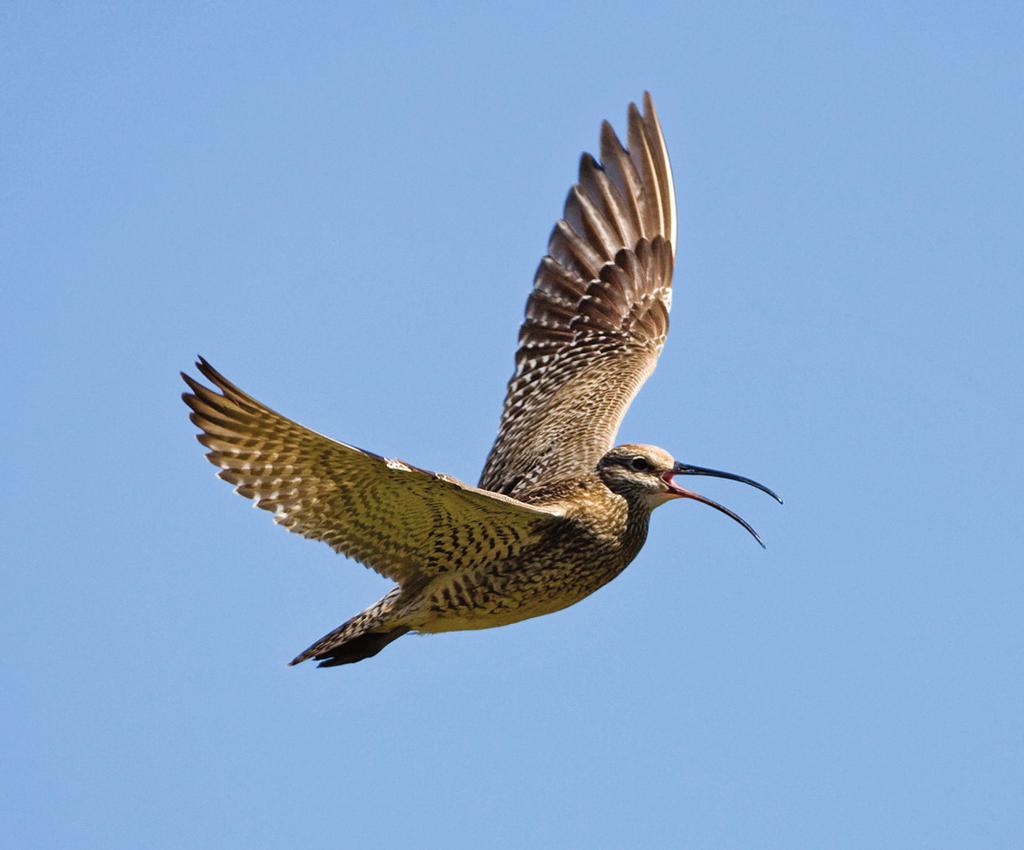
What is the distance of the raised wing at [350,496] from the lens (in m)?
10.6

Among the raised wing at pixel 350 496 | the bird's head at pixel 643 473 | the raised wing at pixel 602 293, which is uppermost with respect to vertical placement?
the raised wing at pixel 602 293

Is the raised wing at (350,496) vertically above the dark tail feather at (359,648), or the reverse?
the raised wing at (350,496)

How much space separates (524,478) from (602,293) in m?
2.67

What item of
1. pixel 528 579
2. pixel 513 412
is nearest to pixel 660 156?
pixel 513 412

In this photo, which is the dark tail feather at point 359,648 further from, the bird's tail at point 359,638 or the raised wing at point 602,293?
the raised wing at point 602,293

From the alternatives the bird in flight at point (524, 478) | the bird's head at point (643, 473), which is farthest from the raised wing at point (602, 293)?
the bird's head at point (643, 473)

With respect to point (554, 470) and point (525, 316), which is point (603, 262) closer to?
point (525, 316)

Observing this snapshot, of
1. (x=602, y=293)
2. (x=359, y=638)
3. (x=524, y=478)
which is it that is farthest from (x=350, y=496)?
(x=602, y=293)

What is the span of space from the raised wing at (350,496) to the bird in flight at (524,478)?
0.01 m

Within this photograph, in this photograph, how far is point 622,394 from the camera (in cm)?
1426

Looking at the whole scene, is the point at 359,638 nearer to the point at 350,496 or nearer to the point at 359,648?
the point at 359,648

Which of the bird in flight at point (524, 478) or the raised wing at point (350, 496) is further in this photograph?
the bird in flight at point (524, 478)

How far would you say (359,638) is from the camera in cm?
1178

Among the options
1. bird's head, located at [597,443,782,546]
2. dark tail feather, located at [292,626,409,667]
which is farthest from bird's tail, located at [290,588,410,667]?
bird's head, located at [597,443,782,546]
